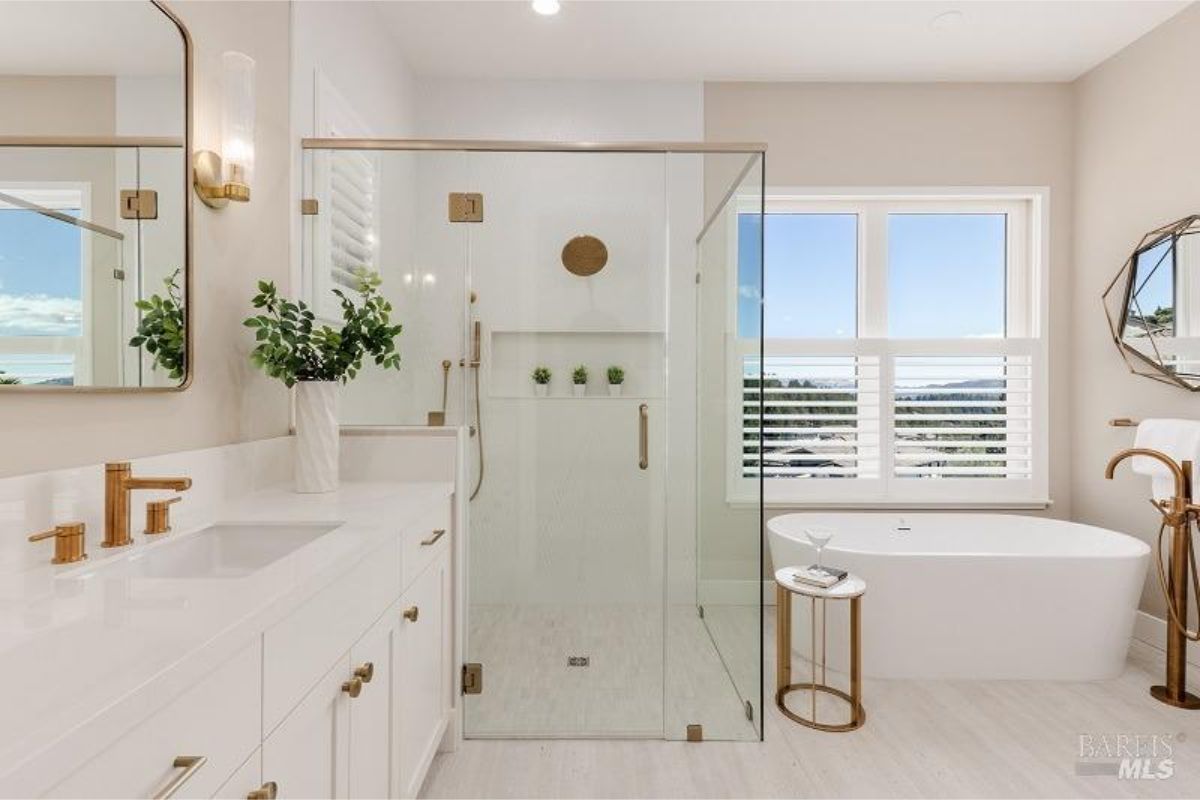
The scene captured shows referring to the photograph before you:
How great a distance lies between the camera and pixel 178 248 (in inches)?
57.1

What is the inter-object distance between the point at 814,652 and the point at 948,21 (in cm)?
278

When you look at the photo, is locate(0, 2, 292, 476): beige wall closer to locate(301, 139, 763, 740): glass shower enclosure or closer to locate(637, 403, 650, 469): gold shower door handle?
locate(301, 139, 763, 740): glass shower enclosure

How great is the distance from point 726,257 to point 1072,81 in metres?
2.46

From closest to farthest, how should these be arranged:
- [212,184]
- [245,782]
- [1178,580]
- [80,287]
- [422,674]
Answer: [245,782], [80,287], [212,184], [422,674], [1178,580]

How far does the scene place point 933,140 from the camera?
3285 millimetres

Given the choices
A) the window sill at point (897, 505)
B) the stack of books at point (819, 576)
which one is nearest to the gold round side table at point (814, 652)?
the stack of books at point (819, 576)

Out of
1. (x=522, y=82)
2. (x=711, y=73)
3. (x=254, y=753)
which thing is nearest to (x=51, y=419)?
(x=254, y=753)

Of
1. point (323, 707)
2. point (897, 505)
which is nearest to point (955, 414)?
point (897, 505)

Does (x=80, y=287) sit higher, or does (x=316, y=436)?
(x=80, y=287)

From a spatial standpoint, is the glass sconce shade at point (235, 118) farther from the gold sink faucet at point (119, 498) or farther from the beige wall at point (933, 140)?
the beige wall at point (933, 140)

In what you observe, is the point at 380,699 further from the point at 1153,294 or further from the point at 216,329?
the point at 1153,294

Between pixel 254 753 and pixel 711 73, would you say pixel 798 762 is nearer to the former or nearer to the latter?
pixel 254 753

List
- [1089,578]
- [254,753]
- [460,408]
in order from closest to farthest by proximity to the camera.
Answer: [254,753] → [460,408] → [1089,578]

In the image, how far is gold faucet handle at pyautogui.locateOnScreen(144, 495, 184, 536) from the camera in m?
1.24
